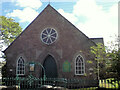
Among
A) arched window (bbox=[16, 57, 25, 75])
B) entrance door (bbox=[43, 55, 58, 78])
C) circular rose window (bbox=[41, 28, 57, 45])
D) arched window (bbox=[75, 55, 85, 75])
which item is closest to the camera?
arched window (bbox=[75, 55, 85, 75])

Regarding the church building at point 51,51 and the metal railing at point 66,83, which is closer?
the metal railing at point 66,83

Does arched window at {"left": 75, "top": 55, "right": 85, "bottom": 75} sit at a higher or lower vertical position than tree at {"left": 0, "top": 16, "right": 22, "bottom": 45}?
lower

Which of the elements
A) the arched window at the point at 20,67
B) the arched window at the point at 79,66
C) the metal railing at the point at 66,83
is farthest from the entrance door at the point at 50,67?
the arched window at the point at 20,67

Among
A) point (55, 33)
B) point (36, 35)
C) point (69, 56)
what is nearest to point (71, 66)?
point (69, 56)

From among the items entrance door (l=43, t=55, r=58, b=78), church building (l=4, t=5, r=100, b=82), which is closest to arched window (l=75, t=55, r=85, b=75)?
church building (l=4, t=5, r=100, b=82)

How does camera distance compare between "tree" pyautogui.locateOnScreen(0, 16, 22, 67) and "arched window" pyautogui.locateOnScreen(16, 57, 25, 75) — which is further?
"tree" pyautogui.locateOnScreen(0, 16, 22, 67)

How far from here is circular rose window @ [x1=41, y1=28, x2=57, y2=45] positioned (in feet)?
61.7

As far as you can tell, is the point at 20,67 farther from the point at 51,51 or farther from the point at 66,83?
the point at 66,83

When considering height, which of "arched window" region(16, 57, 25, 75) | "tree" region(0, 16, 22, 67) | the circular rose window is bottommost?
"arched window" region(16, 57, 25, 75)

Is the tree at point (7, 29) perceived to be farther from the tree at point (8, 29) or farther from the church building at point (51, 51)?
the church building at point (51, 51)

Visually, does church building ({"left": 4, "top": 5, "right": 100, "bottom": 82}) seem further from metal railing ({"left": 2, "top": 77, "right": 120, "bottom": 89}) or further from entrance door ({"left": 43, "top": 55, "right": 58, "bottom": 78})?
metal railing ({"left": 2, "top": 77, "right": 120, "bottom": 89})

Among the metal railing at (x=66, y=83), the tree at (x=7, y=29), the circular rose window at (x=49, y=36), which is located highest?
the tree at (x=7, y=29)

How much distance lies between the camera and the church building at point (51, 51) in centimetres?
1755

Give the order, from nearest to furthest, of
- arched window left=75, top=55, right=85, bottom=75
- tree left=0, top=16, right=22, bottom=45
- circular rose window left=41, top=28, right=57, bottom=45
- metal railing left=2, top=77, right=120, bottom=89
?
metal railing left=2, top=77, right=120, bottom=89 < arched window left=75, top=55, right=85, bottom=75 < circular rose window left=41, top=28, right=57, bottom=45 < tree left=0, top=16, right=22, bottom=45
